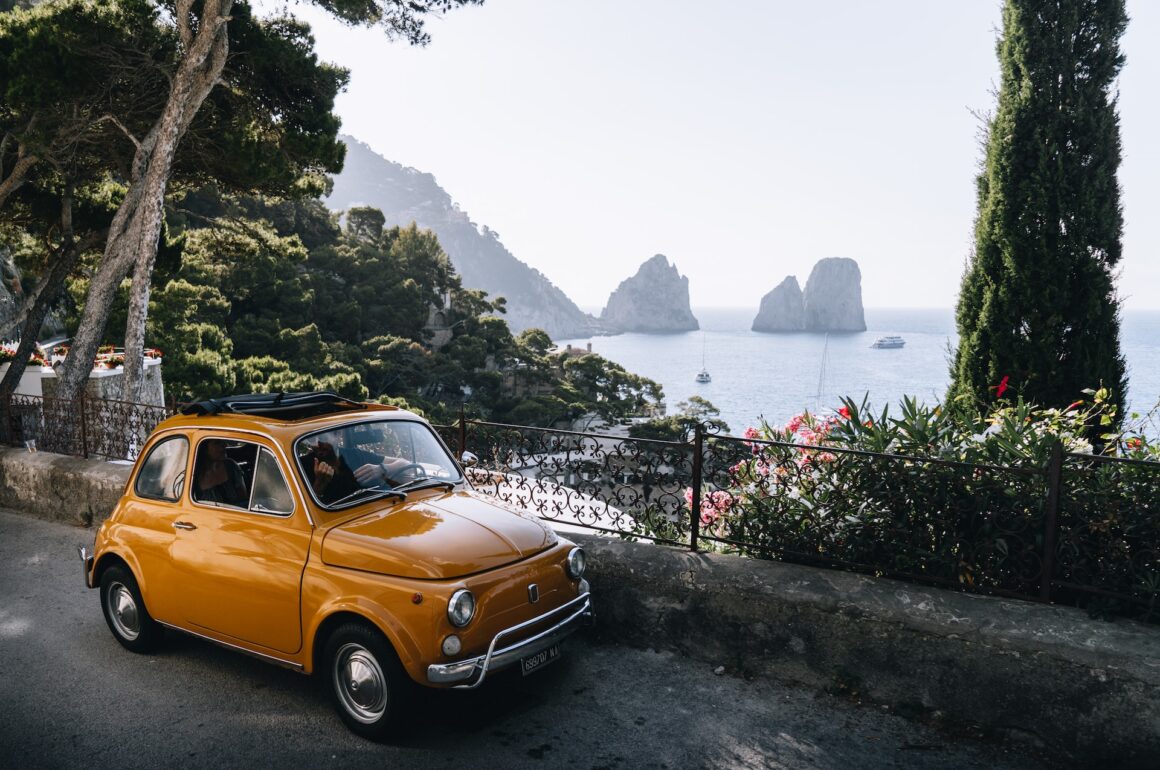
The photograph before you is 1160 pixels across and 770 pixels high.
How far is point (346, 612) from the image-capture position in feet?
14.5

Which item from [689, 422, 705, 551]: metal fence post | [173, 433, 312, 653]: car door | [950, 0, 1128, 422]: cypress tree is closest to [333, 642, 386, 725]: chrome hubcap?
[173, 433, 312, 653]: car door

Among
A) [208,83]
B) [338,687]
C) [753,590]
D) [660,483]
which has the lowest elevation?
[338,687]

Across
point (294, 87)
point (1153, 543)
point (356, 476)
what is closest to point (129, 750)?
point (356, 476)

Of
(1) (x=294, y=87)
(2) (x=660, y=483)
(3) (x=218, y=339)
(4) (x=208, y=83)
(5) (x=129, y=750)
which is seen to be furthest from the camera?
(3) (x=218, y=339)

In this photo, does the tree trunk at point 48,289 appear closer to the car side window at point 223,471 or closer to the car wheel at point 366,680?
the car side window at point 223,471

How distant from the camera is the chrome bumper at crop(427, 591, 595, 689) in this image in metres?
4.09

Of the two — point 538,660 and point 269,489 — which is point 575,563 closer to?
point 538,660

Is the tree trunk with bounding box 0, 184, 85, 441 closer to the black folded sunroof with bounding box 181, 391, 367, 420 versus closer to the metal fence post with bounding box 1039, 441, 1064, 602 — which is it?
the black folded sunroof with bounding box 181, 391, 367, 420

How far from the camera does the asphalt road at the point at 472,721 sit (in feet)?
14.0

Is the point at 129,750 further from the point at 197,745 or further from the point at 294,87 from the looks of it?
the point at 294,87

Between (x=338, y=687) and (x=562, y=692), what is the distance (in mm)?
1417

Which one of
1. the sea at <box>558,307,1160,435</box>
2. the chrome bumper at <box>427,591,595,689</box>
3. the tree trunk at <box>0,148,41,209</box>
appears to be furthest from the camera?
the sea at <box>558,307,1160,435</box>

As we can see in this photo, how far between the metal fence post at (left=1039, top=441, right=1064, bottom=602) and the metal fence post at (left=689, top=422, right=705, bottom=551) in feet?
7.12

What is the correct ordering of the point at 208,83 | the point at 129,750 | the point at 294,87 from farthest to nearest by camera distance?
the point at 294,87
the point at 208,83
the point at 129,750
